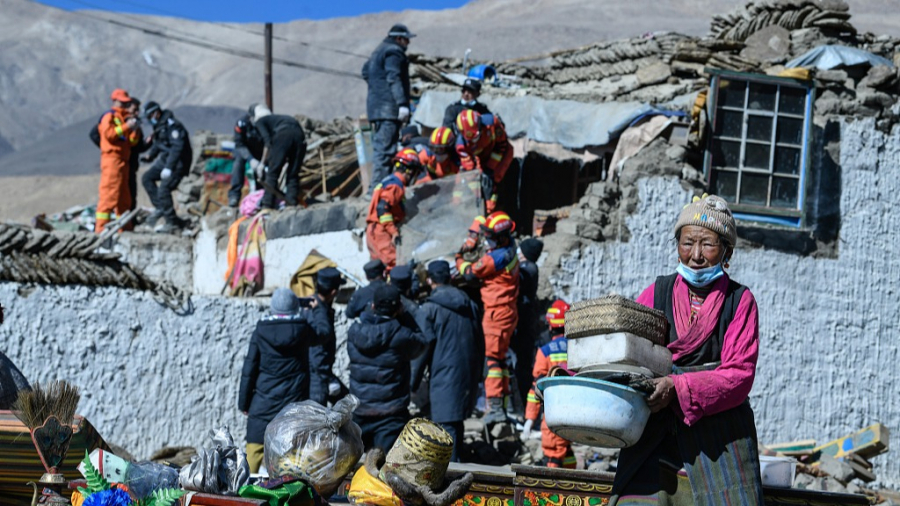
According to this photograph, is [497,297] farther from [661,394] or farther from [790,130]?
[661,394]

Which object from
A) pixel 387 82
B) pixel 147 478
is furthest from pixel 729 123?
pixel 147 478

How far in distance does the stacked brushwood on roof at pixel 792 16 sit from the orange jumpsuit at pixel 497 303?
5.32 meters

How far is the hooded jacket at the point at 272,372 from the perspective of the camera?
881 centimetres

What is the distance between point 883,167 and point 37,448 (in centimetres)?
964

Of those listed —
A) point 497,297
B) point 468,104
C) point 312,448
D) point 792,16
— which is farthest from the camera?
point 792,16

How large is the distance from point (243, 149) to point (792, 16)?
6.66 m

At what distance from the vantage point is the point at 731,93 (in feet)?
41.3

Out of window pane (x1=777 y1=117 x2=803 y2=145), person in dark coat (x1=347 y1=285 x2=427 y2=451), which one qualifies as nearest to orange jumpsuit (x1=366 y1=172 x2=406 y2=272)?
person in dark coat (x1=347 y1=285 x2=427 y2=451)

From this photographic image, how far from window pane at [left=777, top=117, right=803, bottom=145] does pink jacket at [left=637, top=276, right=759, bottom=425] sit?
7956 millimetres

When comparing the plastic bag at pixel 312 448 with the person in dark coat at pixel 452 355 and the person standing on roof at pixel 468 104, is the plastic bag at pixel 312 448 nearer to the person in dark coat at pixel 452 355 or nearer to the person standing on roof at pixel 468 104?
the person in dark coat at pixel 452 355

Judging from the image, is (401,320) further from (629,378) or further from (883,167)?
(883,167)

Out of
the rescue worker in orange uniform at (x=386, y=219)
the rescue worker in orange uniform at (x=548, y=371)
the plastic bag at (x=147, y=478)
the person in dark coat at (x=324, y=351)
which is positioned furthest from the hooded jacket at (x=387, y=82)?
the plastic bag at (x=147, y=478)

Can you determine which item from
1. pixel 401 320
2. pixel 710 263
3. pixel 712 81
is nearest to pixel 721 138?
pixel 712 81

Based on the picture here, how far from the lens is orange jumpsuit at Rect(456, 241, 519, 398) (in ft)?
35.0
